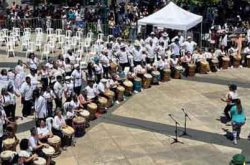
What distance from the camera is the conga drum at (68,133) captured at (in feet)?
53.4

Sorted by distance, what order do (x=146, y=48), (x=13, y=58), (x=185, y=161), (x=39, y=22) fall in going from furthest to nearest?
(x=39, y=22)
(x=13, y=58)
(x=146, y=48)
(x=185, y=161)

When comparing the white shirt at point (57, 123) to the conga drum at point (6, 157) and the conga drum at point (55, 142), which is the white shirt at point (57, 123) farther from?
A: the conga drum at point (6, 157)

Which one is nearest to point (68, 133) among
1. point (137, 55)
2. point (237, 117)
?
point (237, 117)

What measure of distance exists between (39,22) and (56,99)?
1417 centimetres

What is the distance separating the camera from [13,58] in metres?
27.1

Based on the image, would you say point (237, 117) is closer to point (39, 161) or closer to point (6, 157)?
point (39, 161)

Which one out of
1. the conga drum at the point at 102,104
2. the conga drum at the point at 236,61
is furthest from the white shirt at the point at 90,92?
the conga drum at the point at 236,61

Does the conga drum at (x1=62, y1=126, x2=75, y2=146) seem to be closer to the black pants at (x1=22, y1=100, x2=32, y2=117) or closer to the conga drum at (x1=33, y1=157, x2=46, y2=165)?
the conga drum at (x1=33, y1=157, x2=46, y2=165)

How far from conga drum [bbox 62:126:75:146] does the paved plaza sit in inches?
10.3

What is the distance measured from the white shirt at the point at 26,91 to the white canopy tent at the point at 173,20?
9734mm

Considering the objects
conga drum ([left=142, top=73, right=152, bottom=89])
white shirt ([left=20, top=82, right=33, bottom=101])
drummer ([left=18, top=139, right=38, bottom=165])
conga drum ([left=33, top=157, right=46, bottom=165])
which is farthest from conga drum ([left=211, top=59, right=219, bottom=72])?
drummer ([left=18, top=139, right=38, bottom=165])

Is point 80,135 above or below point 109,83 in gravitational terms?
below

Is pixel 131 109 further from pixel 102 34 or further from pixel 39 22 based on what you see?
pixel 39 22

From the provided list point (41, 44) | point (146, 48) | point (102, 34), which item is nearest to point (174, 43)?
point (146, 48)
